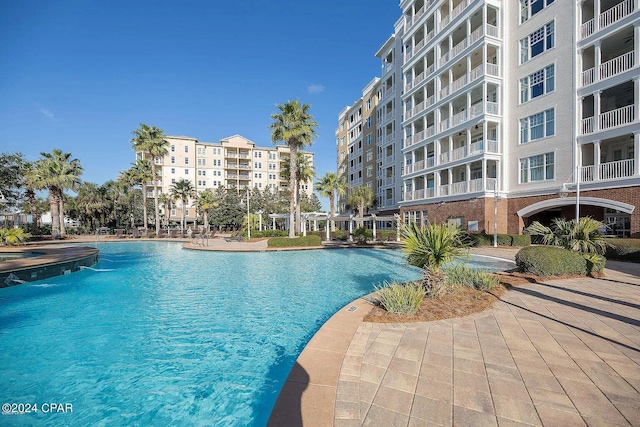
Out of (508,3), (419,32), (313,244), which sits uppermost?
(419,32)

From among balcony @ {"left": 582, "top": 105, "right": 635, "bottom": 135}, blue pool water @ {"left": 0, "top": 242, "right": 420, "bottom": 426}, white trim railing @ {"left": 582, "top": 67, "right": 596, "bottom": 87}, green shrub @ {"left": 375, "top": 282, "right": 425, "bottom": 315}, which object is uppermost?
white trim railing @ {"left": 582, "top": 67, "right": 596, "bottom": 87}

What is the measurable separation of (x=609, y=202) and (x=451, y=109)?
13384mm

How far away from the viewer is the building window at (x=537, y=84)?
19.5 metres

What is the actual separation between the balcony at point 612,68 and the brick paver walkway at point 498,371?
17939mm

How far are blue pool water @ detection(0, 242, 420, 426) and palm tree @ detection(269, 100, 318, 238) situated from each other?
A: 1527 centimetres

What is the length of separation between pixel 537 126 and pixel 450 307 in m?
21.2

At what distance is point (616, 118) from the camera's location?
16.1 metres

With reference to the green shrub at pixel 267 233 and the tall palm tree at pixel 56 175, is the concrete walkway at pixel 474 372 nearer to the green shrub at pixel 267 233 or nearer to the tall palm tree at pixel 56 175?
the green shrub at pixel 267 233

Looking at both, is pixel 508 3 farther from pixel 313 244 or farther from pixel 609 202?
pixel 313 244

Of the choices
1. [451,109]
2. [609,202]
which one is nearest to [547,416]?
[609,202]

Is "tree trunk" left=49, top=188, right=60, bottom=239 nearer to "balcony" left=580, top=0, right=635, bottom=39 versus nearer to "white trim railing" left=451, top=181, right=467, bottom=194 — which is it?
"white trim railing" left=451, top=181, right=467, bottom=194

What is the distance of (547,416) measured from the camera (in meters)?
2.75

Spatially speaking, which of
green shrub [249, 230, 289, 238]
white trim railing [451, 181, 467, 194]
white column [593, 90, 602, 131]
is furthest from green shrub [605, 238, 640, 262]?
green shrub [249, 230, 289, 238]

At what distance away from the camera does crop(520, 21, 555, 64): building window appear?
64.3 feet
